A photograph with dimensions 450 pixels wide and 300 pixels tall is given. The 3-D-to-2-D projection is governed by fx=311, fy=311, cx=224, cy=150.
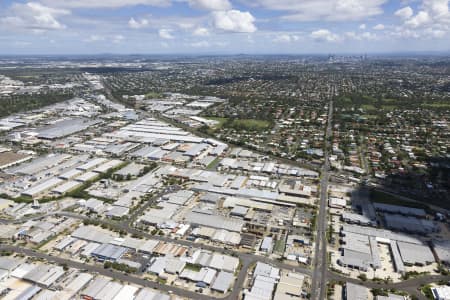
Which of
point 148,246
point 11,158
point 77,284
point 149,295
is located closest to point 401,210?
point 148,246

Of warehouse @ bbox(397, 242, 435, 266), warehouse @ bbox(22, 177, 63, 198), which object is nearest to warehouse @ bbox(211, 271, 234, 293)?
warehouse @ bbox(397, 242, 435, 266)

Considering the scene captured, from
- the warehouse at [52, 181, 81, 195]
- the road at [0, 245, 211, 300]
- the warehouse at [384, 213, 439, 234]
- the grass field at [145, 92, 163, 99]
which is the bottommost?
the road at [0, 245, 211, 300]

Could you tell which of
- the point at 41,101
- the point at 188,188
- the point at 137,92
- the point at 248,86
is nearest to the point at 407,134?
the point at 188,188

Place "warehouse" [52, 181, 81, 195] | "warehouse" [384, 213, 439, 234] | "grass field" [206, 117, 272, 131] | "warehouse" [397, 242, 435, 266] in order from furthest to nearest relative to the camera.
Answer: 1. "grass field" [206, 117, 272, 131]
2. "warehouse" [52, 181, 81, 195]
3. "warehouse" [384, 213, 439, 234]
4. "warehouse" [397, 242, 435, 266]

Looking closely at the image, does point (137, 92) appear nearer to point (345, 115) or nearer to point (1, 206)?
point (345, 115)

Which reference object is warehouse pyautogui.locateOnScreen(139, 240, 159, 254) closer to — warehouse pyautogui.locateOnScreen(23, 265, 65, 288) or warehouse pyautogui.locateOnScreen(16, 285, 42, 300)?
warehouse pyautogui.locateOnScreen(23, 265, 65, 288)

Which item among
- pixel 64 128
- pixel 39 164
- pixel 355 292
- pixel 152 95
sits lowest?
pixel 355 292

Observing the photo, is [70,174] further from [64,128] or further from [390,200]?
[390,200]

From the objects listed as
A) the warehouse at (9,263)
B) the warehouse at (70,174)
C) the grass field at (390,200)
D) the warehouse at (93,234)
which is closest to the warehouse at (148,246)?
the warehouse at (93,234)
